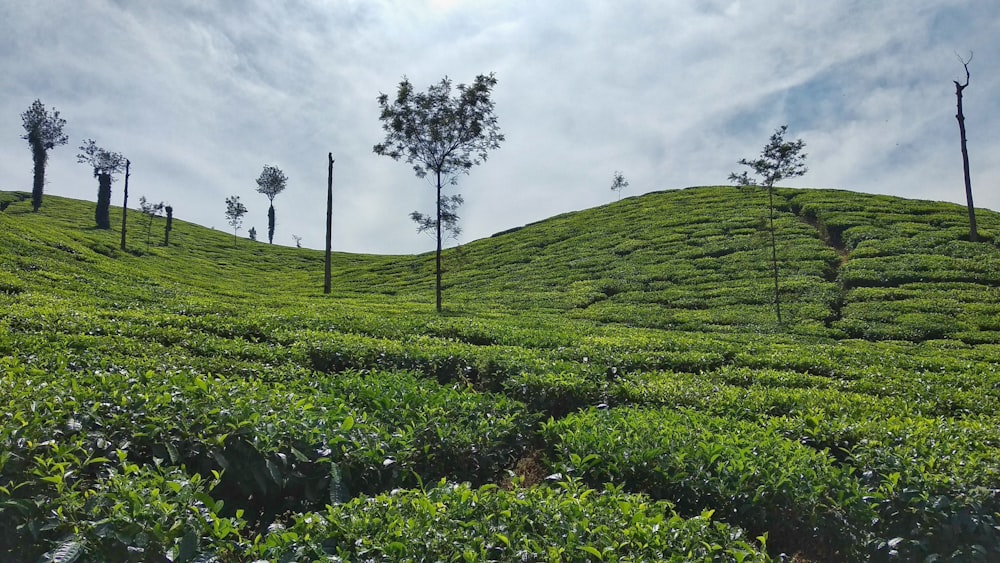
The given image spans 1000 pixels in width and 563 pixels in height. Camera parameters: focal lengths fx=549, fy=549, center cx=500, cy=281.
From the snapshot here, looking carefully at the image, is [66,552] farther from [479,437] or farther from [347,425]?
[479,437]

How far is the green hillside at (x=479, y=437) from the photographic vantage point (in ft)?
15.2

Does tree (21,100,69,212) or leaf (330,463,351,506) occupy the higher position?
tree (21,100,69,212)

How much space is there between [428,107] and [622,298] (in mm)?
14031

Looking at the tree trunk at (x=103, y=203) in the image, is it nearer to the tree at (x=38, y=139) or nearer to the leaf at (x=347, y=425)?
the tree at (x=38, y=139)

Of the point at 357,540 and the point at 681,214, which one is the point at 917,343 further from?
the point at 681,214

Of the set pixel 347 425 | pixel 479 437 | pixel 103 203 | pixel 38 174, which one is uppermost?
pixel 38 174

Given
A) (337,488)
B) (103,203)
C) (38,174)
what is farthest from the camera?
(38,174)

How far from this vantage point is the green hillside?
15.2ft

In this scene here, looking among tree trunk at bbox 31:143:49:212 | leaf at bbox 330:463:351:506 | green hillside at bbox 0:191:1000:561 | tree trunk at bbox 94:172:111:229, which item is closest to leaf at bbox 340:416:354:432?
green hillside at bbox 0:191:1000:561

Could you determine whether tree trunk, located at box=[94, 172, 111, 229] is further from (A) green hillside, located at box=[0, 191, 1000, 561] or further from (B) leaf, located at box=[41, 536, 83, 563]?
(B) leaf, located at box=[41, 536, 83, 563]

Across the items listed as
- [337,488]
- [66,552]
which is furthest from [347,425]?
[66,552]

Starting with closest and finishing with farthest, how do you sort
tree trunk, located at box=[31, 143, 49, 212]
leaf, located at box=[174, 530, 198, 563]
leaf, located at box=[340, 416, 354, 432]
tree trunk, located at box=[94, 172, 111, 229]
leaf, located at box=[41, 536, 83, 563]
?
leaf, located at box=[41, 536, 83, 563]
leaf, located at box=[174, 530, 198, 563]
leaf, located at box=[340, 416, 354, 432]
tree trunk, located at box=[94, 172, 111, 229]
tree trunk, located at box=[31, 143, 49, 212]

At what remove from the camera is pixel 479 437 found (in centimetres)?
742

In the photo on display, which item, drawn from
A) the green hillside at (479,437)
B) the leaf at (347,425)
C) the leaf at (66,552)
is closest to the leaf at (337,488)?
the green hillside at (479,437)
